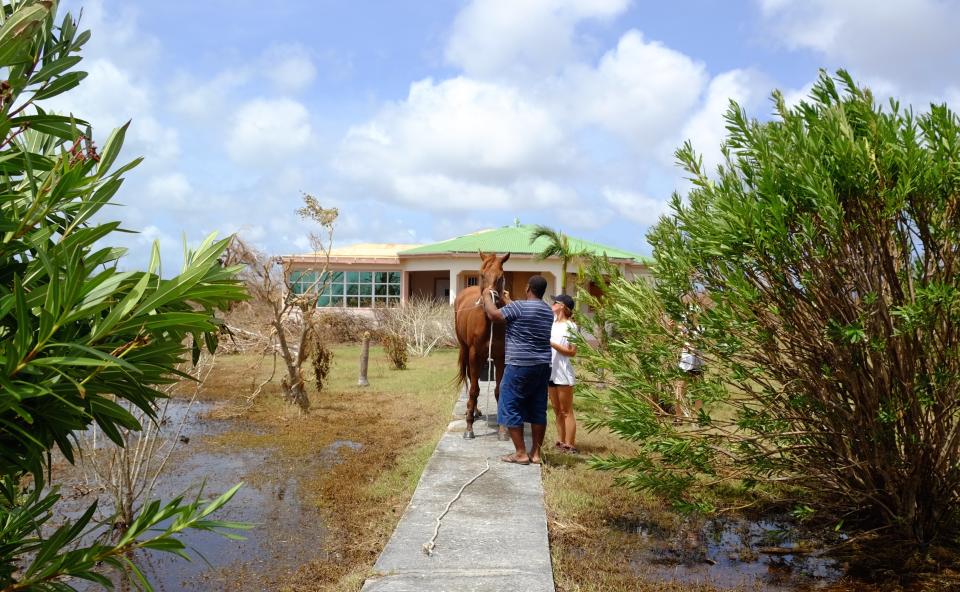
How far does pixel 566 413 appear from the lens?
8.36 meters

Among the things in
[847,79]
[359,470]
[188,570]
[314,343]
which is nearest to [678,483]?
[847,79]

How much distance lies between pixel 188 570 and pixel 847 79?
5278 mm

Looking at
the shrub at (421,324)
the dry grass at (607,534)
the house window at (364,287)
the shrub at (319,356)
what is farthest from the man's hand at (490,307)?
the house window at (364,287)

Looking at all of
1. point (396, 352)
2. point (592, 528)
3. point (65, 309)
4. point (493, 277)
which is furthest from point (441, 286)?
point (65, 309)

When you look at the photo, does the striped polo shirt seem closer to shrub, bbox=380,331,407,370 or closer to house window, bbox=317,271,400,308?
shrub, bbox=380,331,407,370

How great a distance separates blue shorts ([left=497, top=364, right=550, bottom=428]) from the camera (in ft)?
23.0

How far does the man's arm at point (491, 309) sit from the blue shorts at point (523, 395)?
0.50 meters

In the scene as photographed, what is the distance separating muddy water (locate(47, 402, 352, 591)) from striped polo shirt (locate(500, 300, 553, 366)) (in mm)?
2255

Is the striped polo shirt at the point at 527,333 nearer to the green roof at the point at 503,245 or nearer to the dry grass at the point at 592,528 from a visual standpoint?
the dry grass at the point at 592,528

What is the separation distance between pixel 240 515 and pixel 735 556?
13.1ft

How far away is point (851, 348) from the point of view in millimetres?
4418

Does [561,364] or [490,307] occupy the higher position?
[490,307]

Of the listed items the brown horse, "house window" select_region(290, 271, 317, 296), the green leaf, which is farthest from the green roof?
the green leaf

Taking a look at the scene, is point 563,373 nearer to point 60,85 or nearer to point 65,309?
point 60,85
